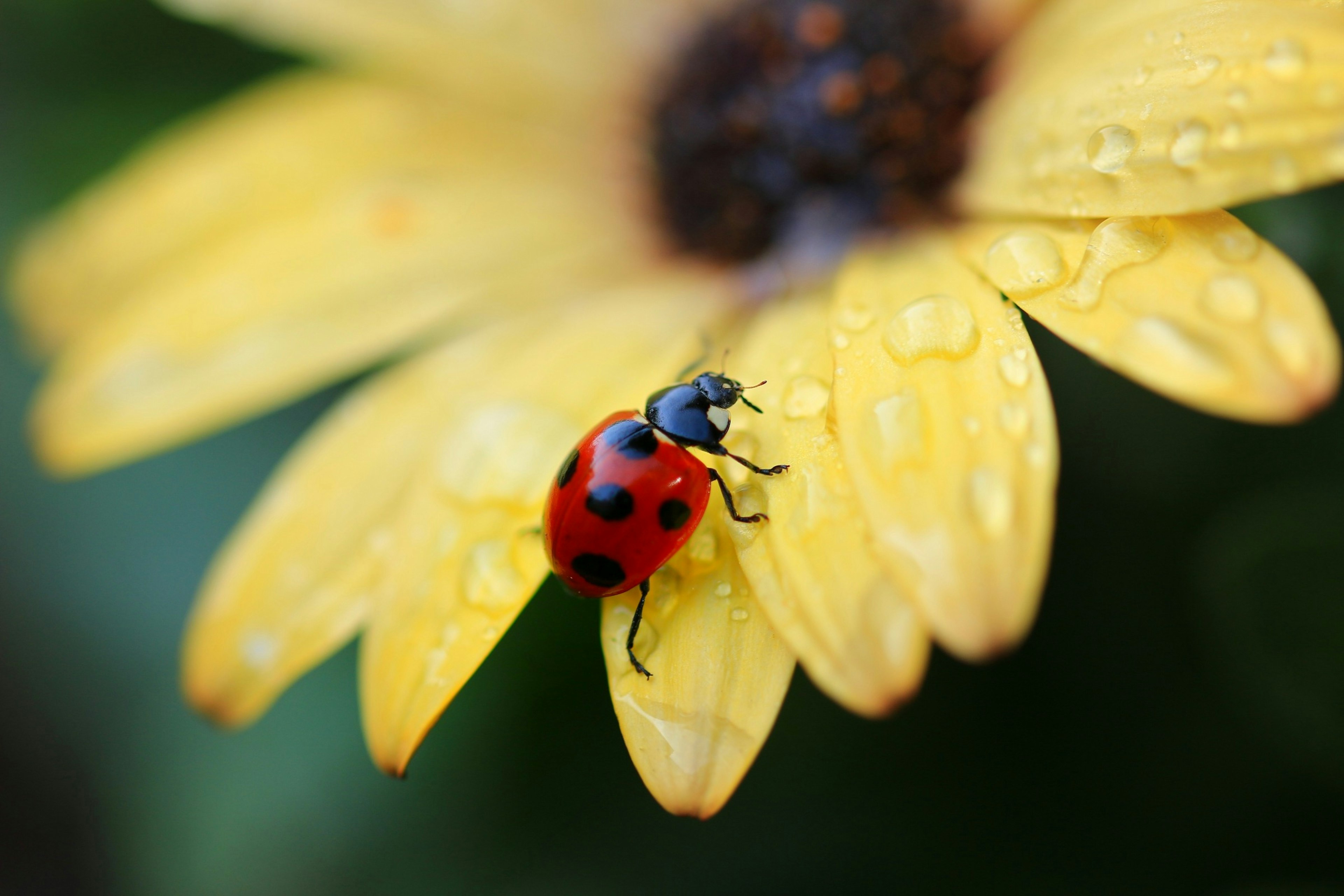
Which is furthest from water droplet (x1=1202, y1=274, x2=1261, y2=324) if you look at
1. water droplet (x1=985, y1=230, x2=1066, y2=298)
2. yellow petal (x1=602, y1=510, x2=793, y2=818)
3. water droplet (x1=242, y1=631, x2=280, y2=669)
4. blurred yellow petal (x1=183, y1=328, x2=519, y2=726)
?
water droplet (x1=242, y1=631, x2=280, y2=669)

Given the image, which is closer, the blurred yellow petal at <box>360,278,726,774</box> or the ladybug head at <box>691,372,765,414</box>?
the blurred yellow petal at <box>360,278,726,774</box>

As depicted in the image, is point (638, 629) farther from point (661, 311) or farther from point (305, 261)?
point (305, 261)

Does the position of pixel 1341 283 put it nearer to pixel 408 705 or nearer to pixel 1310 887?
pixel 1310 887

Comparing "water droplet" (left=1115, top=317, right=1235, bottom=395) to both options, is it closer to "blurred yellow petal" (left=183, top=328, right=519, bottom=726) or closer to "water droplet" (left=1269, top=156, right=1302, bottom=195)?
"water droplet" (left=1269, top=156, right=1302, bottom=195)

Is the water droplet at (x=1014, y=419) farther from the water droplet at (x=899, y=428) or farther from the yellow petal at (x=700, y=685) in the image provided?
the yellow petal at (x=700, y=685)

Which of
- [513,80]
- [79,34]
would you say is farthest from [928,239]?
[79,34]
